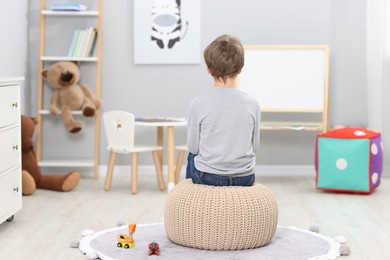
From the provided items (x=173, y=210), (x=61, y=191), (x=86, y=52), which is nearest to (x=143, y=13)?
(x=86, y=52)

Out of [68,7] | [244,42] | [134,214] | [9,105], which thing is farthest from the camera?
[244,42]

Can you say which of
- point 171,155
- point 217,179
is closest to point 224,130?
point 217,179

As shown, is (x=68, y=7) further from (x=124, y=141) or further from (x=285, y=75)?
(x=285, y=75)

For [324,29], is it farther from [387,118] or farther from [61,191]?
[61,191]

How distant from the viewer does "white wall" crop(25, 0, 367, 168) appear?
5660mm

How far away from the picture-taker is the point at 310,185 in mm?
5277

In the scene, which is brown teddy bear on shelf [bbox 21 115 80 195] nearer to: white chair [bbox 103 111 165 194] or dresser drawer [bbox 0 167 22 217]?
white chair [bbox 103 111 165 194]

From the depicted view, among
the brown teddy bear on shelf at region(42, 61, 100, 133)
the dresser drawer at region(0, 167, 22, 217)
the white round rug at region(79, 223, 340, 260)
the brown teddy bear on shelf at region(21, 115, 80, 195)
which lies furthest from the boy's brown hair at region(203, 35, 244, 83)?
the brown teddy bear on shelf at region(42, 61, 100, 133)

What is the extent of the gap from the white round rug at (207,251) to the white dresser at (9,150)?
20.5 inches

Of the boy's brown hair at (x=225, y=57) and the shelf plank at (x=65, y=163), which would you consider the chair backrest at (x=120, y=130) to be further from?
the boy's brown hair at (x=225, y=57)

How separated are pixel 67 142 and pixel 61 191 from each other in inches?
33.3

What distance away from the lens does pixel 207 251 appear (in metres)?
3.18

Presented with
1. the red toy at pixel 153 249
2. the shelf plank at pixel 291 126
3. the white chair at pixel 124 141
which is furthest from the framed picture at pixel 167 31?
the red toy at pixel 153 249

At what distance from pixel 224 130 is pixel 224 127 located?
0.01 meters
